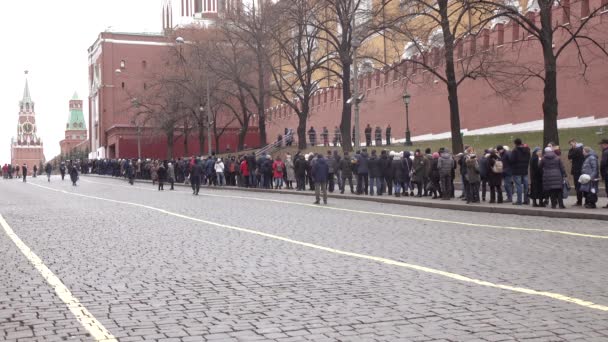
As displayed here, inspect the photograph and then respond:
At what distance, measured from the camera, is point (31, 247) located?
12.7 meters

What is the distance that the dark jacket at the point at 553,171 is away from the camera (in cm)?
1859

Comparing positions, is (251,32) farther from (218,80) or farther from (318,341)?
(318,341)

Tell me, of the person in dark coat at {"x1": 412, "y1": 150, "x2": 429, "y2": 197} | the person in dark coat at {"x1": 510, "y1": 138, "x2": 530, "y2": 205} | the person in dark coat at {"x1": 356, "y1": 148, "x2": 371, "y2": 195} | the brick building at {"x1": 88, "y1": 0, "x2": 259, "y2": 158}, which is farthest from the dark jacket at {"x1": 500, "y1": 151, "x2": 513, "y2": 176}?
the brick building at {"x1": 88, "y1": 0, "x2": 259, "y2": 158}

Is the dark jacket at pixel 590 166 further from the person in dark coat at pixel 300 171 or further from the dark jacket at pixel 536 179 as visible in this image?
the person in dark coat at pixel 300 171

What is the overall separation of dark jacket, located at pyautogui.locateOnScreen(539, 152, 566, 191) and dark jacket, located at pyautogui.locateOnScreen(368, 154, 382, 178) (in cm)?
909

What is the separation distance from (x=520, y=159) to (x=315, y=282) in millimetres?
12701

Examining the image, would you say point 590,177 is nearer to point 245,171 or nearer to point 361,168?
point 361,168

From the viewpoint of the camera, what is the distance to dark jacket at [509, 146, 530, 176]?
19875 mm

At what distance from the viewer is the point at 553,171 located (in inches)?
735

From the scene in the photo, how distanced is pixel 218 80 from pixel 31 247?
138ft

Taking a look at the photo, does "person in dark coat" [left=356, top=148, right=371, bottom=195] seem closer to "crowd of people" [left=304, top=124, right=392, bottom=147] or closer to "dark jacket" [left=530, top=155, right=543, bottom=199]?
"dark jacket" [left=530, top=155, right=543, bottom=199]

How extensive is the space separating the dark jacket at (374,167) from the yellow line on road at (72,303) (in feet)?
→ 54.1

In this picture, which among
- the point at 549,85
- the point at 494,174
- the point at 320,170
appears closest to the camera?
the point at 494,174

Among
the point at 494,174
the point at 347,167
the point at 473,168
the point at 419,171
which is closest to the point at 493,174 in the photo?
the point at 494,174
